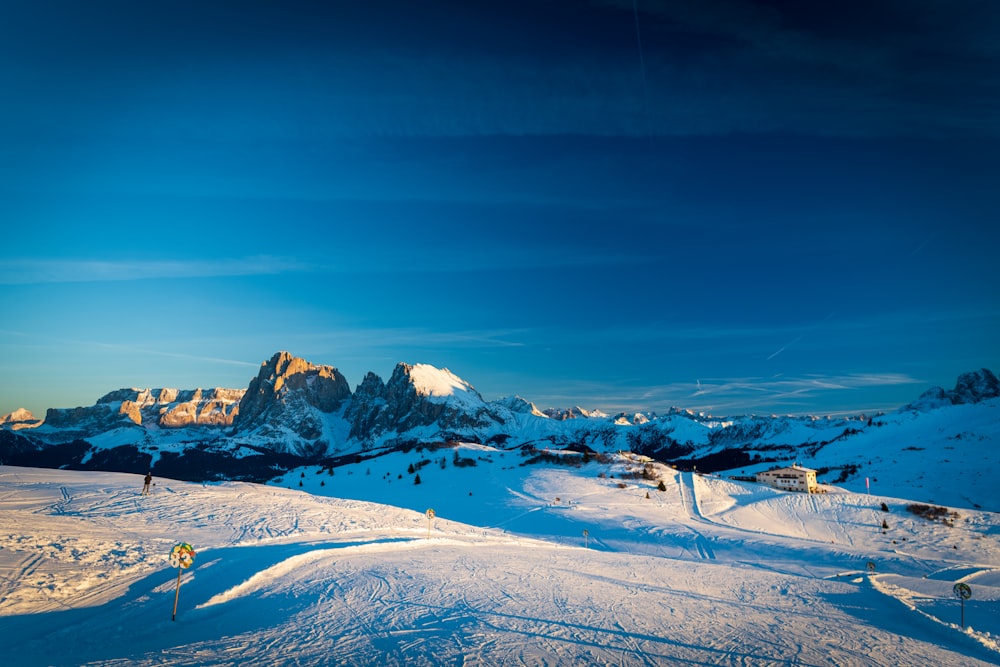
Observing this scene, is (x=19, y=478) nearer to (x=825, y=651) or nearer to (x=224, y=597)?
(x=224, y=597)

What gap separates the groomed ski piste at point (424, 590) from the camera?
15039 mm

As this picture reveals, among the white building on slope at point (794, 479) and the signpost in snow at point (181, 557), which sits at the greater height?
the signpost in snow at point (181, 557)

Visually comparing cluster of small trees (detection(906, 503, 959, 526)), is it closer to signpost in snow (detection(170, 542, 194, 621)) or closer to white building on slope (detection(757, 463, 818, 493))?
white building on slope (detection(757, 463, 818, 493))

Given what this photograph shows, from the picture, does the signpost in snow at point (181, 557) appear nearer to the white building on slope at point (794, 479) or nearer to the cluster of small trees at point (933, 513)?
the cluster of small trees at point (933, 513)

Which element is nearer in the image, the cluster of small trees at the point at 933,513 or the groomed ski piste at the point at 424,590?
the groomed ski piste at the point at 424,590

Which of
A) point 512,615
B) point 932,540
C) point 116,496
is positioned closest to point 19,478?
point 116,496

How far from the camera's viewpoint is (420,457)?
109m

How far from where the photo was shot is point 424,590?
2147cm

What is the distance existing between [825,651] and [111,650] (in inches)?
845

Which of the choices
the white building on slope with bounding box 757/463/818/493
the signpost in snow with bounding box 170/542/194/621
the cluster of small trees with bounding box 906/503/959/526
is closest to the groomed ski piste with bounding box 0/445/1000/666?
the signpost in snow with bounding box 170/542/194/621

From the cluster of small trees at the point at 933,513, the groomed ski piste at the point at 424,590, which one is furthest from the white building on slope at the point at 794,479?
the groomed ski piste at the point at 424,590

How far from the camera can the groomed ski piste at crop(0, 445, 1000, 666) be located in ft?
49.3

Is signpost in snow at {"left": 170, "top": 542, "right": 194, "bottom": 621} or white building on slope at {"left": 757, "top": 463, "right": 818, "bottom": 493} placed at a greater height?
signpost in snow at {"left": 170, "top": 542, "right": 194, "bottom": 621}

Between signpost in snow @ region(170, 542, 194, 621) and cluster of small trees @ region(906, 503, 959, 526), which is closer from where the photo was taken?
signpost in snow @ region(170, 542, 194, 621)
